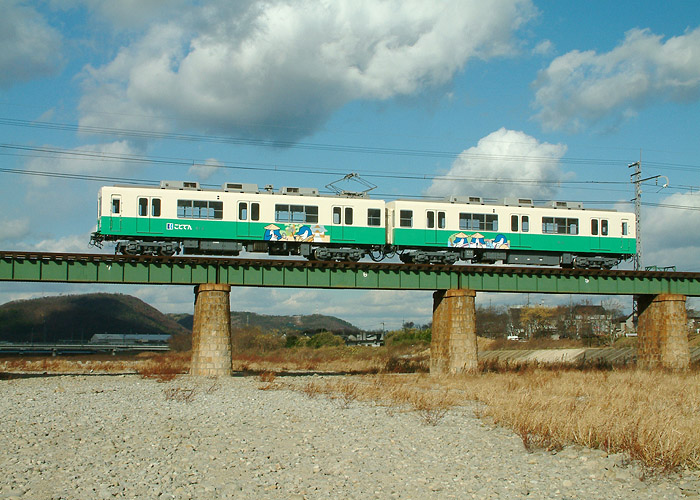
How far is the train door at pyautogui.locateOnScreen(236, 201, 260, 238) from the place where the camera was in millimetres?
33438

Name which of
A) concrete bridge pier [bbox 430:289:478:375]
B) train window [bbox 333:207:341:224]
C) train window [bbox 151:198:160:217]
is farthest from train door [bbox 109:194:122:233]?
concrete bridge pier [bbox 430:289:478:375]

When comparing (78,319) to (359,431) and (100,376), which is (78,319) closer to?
(100,376)

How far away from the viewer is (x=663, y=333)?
38.2m

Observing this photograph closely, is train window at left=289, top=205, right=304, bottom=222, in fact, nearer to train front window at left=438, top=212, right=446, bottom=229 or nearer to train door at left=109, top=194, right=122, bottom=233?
train front window at left=438, top=212, right=446, bottom=229

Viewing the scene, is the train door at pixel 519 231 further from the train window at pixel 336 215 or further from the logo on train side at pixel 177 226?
the logo on train side at pixel 177 226

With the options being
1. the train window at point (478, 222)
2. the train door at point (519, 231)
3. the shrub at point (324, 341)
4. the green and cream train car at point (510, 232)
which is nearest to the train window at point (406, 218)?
the green and cream train car at point (510, 232)

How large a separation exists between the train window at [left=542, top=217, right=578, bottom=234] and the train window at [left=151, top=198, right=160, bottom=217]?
21.1 metres

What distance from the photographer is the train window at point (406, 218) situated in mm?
35531

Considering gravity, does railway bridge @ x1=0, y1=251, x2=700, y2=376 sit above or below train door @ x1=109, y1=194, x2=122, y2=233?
below

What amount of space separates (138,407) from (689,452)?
50.0 ft

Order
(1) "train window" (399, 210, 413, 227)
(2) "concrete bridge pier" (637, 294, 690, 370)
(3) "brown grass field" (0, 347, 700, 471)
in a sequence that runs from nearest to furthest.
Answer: (3) "brown grass field" (0, 347, 700, 471) → (1) "train window" (399, 210, 413, 227) → (2) "concrete bridge pier" (637, 294, 690, 370)

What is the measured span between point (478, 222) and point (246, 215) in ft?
41.9

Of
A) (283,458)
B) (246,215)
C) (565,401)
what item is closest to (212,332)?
(246,215)

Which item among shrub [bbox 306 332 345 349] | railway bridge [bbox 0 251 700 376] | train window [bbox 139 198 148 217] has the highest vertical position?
train window [bbox 139 198 148 217]
